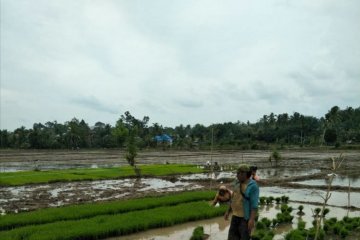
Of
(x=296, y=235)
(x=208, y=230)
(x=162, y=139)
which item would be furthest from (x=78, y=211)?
(x=162, y=139)

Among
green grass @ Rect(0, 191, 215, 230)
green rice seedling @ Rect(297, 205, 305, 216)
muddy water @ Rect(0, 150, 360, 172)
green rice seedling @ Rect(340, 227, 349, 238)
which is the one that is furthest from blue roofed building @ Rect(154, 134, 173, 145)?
green rice seedling @ Rect(340, 227, 349, 238)

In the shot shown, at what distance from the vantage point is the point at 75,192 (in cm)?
1869

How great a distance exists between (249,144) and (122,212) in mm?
57237

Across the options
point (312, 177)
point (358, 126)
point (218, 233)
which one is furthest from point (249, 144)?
point (218, 233)

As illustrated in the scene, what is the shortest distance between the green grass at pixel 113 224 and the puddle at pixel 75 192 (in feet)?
15.3

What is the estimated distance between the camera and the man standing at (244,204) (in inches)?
228

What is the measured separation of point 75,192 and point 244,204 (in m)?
14.2

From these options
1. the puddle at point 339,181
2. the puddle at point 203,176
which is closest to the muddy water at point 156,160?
the puddle at point 339,181

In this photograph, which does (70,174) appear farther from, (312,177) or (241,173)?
(241,173)

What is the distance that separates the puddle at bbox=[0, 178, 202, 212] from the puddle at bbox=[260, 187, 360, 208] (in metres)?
3.90

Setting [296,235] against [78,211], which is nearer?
[296,235]

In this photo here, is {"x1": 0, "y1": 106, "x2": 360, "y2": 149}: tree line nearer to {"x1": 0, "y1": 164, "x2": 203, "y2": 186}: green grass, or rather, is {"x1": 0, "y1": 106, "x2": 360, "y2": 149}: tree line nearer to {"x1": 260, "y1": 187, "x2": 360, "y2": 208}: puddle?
{"x1": 0, "y1": 164, "x2": 203, "y2": 186}: green grass

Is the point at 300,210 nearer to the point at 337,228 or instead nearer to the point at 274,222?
the point at 274,222

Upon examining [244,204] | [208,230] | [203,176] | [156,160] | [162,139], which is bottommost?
[208,230]
